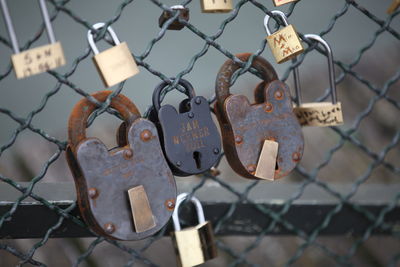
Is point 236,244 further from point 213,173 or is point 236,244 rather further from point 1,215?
point 1,215

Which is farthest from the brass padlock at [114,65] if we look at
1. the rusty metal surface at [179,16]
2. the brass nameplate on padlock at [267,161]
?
the brass nameplate on padlock at [267,161]

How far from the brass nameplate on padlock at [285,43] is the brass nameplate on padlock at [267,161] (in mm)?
139

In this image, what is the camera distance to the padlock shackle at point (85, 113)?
0.68m

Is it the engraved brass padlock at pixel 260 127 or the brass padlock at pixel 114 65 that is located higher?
the brass padlock at pixel 114 65

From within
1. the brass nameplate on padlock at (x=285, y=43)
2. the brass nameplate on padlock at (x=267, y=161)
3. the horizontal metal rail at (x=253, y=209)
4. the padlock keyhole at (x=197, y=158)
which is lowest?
the horizontal metal rail at (x=253, y=209)

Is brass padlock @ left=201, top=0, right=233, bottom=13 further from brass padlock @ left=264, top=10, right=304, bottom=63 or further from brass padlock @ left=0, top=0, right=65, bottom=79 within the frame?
brass padlock @ left=0, top=0, right=65, bottom=79

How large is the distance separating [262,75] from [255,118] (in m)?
0.09

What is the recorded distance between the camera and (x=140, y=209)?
70cm

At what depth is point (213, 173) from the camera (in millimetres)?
911

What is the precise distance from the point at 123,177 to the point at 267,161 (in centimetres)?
23

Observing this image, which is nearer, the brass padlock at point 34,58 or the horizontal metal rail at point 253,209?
the brass padlock at point 34,58

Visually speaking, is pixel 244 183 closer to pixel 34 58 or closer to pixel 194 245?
pixel 194 245

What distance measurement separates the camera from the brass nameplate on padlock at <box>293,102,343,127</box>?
842 millimetres

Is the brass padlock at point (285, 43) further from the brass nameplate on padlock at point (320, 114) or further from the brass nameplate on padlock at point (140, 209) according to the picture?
the brass nameplate on padlock at point (140, 209)
